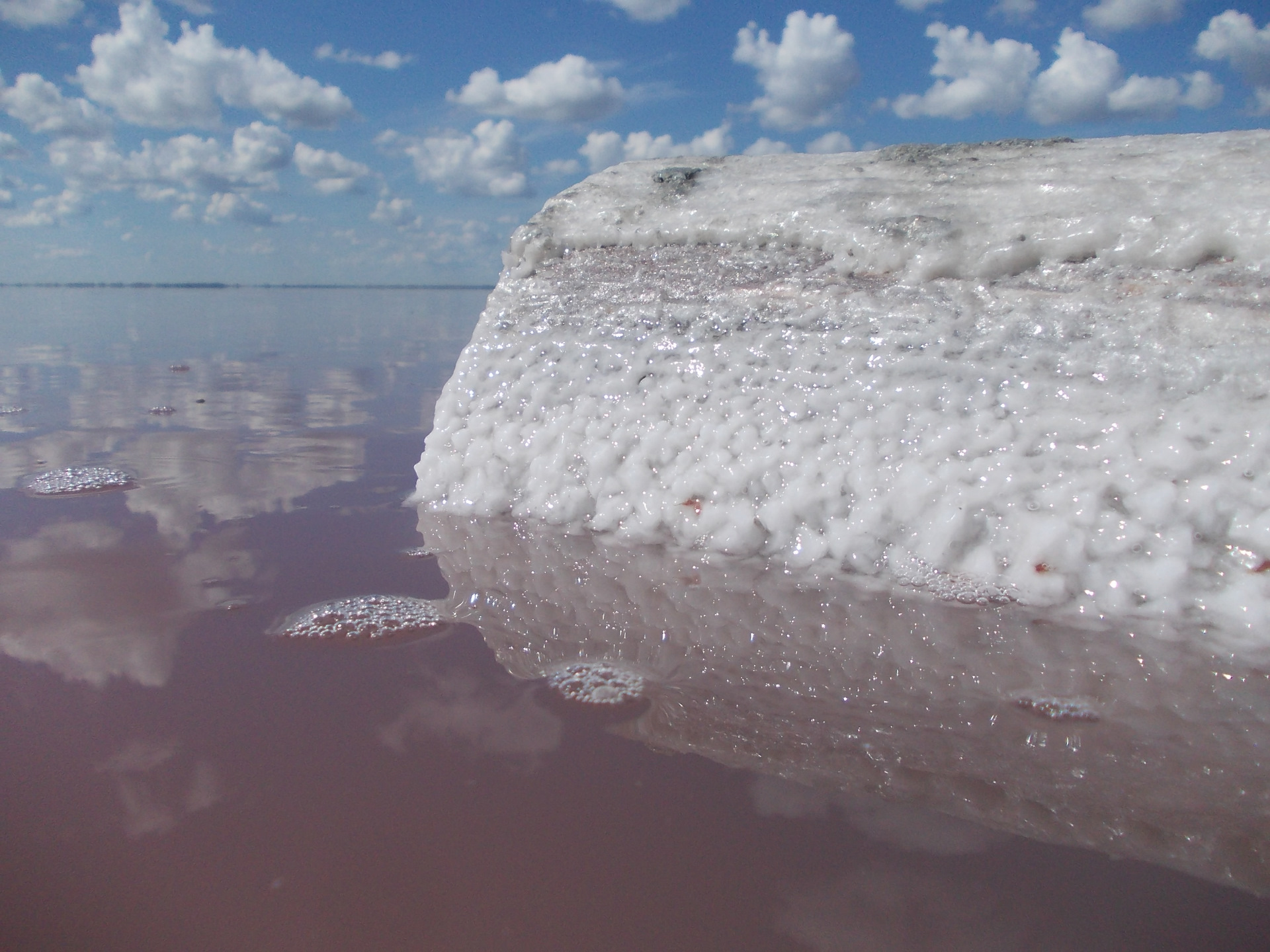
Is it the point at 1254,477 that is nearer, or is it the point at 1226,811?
the point at 1226,811

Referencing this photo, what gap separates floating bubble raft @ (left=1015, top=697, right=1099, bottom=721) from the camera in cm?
121

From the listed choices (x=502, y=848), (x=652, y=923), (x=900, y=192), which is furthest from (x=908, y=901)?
(x=900, y=192)

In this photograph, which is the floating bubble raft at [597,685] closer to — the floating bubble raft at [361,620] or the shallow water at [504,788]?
the shallow water at [504,788]

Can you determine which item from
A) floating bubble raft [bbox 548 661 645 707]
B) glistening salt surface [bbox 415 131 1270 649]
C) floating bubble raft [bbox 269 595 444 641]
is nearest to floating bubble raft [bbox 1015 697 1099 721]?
glistening salt surface [bbox 415 131 1270 649]

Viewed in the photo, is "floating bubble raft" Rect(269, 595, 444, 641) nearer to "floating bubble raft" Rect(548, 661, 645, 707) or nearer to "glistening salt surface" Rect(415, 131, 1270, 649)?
"floating bubble raft" Rect(548, 661, 645, 707)

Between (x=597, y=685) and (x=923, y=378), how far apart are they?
3.51 feet

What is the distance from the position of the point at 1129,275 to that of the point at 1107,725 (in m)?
1.12

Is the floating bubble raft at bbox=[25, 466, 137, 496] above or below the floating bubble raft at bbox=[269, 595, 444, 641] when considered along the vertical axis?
above

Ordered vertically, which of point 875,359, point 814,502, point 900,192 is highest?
point 900,192

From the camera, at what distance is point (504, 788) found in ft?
3.46

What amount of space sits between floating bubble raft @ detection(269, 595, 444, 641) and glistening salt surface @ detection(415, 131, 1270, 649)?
0.56 meters

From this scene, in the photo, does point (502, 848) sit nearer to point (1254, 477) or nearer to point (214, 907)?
point (214, 907)

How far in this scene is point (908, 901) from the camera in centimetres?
88

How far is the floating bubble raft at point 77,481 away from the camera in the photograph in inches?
95.5
